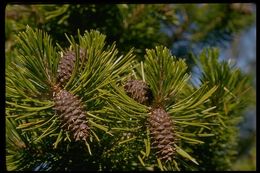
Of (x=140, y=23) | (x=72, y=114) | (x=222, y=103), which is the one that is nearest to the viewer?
(x=72, y=114)

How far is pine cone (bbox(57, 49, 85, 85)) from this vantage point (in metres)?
0.54

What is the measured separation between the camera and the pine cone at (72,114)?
52 centimetres

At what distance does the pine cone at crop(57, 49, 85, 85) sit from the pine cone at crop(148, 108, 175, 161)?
0.37 ft

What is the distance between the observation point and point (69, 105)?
1.73 feet

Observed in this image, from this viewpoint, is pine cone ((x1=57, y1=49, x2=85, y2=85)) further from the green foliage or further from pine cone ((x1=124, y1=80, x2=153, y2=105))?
the green foliage

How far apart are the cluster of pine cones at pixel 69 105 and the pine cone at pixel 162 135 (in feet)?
0.26

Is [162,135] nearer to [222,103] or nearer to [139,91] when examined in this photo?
[139,91]

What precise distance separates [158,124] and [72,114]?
0.10 metres

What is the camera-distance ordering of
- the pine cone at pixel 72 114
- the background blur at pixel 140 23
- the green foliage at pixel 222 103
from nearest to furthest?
1. the pine cone at pixel 72 114
2. the green foliage at pixel 222 103
3. the background blur at pixel 140 23

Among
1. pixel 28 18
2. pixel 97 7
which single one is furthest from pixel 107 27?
pixel 28 18

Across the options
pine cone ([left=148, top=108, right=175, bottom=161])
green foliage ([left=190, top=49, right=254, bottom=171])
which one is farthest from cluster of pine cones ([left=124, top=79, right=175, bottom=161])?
green foliage ([left=190, top=49, right=254, bottom=171])

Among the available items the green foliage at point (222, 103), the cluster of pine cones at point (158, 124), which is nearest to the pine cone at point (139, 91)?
the cluster of pine cones at point (158, 124)

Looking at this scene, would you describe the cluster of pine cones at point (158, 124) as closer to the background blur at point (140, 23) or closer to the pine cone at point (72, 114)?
the pine cone at point (72, 114)

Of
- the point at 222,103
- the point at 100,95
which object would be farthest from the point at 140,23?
the point at 100,95
